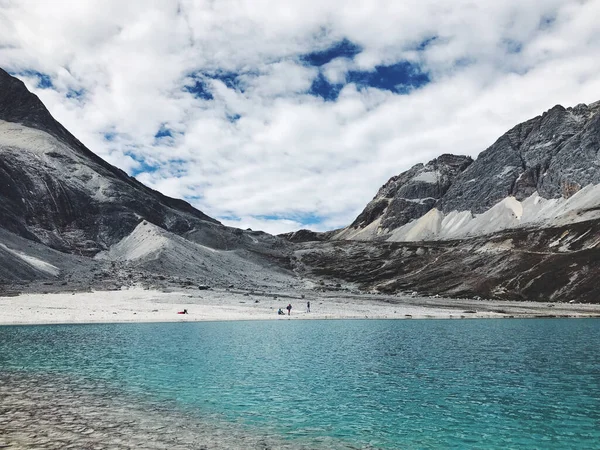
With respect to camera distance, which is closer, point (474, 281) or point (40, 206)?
point (474, 281)

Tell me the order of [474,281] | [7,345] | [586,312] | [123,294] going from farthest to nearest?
[474,281]
[586,312]
[123,294]
[7,345]

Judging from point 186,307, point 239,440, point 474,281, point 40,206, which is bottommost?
point 239,440

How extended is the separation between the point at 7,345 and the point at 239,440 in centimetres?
3856

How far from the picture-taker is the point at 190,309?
99500 millimetres

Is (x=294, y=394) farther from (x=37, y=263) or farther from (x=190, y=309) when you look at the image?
(x=37, y=263)

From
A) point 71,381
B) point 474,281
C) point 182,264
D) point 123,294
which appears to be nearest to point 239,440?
point 71,381

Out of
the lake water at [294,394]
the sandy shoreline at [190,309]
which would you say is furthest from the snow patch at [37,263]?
the lake water at [294,394]

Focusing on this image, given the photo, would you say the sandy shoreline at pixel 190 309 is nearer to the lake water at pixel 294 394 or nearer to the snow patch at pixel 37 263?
the lake water at pixel 294 394

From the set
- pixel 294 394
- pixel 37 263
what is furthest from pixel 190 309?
pixel 294 394

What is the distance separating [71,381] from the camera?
32.0m

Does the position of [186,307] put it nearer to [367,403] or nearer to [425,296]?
[367,403]

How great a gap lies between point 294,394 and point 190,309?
7329cm

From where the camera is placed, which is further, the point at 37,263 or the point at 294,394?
the point at 37,263

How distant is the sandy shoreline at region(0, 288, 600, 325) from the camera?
265ft
